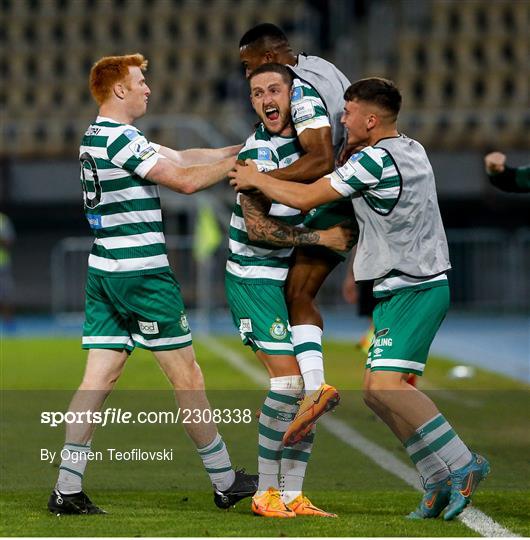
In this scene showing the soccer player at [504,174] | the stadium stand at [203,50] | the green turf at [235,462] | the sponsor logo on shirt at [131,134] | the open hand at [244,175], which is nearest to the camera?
the green turf at [235,462]

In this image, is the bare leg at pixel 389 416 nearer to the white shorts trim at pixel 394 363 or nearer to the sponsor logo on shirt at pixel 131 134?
the white shorts trim at pixel 394 363

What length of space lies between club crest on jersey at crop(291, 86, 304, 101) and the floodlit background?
17.2m

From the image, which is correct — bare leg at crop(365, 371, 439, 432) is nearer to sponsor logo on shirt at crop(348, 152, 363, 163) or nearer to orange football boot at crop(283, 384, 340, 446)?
orange football boot at crop(283, 384, 340, 446)

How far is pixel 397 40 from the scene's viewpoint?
94.5ft

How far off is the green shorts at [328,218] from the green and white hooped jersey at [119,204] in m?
0.70

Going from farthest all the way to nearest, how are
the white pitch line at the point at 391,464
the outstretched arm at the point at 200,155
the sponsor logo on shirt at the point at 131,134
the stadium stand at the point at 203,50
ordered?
the stadium stand at the point at 203,50, the outstretched arm at the point at 200,155, the sponsor logo on shirt at the point at 131,134, the white pitch line at the point at 391,464

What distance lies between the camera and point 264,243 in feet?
19.6

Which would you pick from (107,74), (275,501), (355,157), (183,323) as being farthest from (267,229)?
(275,501)

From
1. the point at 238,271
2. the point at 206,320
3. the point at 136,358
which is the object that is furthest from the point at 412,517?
the point at 206,320

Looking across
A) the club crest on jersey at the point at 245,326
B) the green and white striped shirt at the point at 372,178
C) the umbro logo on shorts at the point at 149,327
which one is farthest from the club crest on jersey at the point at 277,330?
the green and white striped shirt at the point at 372,178

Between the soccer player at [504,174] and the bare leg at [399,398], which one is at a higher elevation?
the soccer player at [504,174]

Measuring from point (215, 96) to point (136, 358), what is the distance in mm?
13469

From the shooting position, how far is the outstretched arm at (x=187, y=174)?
600 centimetres

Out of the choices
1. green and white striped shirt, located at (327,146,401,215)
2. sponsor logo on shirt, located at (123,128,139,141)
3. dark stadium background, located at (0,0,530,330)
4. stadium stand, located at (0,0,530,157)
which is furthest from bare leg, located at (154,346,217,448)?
stadium stand, located at (0,0,530,157)
